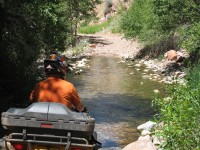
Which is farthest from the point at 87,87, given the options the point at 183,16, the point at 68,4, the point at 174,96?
the point at 68,4

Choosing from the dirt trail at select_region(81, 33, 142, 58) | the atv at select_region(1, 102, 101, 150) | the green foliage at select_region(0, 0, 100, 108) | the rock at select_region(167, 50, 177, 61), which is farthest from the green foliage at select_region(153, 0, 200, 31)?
the atv at select_region(1, 102, 101, 150)

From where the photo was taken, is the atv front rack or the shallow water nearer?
Result: the atv front rack

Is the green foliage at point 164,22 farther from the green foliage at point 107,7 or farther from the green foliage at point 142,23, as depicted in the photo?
the green foliage at point 107,7

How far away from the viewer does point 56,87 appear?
5824 millimetres

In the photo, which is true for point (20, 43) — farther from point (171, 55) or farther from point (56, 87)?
point (171, 55)

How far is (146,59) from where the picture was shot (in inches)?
1043

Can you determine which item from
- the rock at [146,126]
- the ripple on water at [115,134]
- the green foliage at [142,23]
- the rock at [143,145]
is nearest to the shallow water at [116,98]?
the ripple on water at [115,134]

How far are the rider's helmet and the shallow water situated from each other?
4.37 m

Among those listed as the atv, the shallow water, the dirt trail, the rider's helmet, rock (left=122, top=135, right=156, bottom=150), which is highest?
the rider's helmet

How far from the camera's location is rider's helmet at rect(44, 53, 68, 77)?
5.83 meters

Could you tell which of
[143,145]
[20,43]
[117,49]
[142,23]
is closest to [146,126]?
[143,145]

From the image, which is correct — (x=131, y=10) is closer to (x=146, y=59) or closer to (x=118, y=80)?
(x=146, y=59)

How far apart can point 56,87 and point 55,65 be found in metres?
0.30

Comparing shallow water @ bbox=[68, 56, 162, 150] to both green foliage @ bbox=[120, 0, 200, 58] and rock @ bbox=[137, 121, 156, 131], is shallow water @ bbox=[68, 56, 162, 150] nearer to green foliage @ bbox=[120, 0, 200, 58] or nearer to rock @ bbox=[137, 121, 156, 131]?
rock @ bbox=[137, 121, 156, 131]
